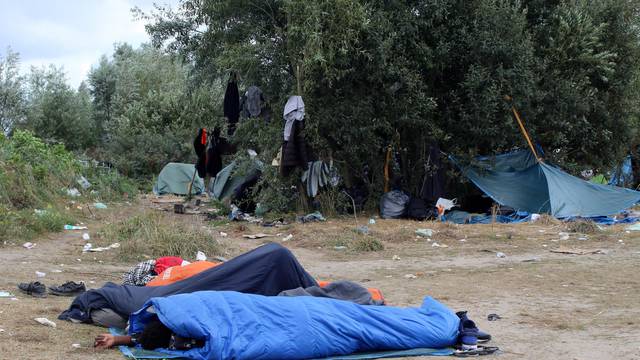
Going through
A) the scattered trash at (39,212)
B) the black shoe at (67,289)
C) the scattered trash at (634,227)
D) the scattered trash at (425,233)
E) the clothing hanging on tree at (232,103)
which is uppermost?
the clothing hanging on tree at (232,103)

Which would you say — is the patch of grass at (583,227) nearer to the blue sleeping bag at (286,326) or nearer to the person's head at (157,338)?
the blue sleeping bag at (286,326)

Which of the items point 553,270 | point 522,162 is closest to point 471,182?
point 522,162

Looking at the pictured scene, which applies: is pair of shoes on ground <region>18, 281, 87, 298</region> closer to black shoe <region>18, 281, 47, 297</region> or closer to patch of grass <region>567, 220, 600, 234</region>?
black shoe <region>18, 281, 47, 297</region>

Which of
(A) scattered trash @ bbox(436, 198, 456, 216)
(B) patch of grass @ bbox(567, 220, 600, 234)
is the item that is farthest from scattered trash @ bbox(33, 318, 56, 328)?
(A) scattered trash @ bbox(436, 198, 456, 216)

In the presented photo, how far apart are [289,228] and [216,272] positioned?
23.8 feet

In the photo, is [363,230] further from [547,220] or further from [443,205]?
[547,220]

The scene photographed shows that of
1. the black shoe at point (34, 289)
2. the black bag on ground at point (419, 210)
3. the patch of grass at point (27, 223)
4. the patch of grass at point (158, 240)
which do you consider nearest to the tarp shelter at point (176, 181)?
the black bag on ground at point (419, 210)

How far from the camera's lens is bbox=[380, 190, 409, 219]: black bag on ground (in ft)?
49.1

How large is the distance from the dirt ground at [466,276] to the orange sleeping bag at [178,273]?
704 millimetres

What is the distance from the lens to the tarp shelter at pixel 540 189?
14711 millimetres

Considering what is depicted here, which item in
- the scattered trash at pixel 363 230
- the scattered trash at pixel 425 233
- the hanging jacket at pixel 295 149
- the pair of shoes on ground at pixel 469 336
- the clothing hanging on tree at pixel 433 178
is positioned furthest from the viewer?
the clothing hanging on tree at pixel 433 178

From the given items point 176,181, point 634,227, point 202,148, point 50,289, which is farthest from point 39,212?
point 176,181

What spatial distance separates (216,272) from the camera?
588cm

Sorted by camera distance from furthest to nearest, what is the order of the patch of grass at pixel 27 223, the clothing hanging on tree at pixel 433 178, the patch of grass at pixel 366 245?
the clothing hanging on tree at pixel 433 178 → the patch of grass at pixel 366 245 → the patch of grass at pixel 27 223
